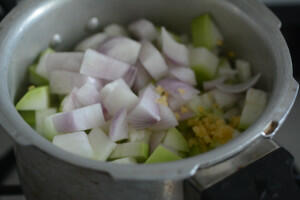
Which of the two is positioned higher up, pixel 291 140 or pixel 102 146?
→ pixel 102 146

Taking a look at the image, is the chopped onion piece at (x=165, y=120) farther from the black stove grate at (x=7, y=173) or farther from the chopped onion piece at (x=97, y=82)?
the black stove grate at (x=7, y=173)

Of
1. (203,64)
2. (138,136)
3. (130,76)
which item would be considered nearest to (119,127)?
(138,136)

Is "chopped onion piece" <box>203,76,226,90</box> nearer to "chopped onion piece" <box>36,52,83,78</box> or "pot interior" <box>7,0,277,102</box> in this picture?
"pot interior" <box>7,0,277,102</box>

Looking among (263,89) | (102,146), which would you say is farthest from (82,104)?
(263,89)

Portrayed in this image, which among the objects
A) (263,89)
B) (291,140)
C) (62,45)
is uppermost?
(62,45)

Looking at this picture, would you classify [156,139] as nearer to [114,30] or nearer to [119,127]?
[119,127]

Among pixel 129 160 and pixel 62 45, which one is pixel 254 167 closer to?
pixel 129 160
